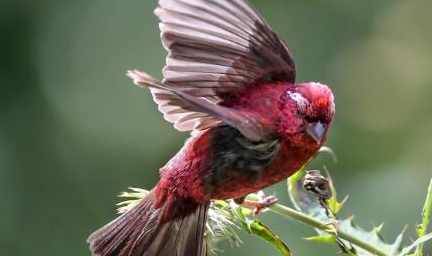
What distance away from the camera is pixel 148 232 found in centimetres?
345

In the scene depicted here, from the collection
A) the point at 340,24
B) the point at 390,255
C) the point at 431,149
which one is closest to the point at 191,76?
the point at 390,255

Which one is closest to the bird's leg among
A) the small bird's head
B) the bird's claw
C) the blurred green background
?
the bird's claw

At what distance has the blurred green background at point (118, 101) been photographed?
5945 millimetres

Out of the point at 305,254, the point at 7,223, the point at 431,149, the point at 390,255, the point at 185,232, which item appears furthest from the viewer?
the point at 7,223

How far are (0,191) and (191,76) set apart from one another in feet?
10.4

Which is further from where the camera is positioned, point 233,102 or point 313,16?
point 313,16

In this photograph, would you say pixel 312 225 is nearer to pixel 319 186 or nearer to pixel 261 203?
pixel 319 186

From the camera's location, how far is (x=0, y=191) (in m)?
6.12

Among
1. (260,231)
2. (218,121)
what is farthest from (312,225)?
(218,121)

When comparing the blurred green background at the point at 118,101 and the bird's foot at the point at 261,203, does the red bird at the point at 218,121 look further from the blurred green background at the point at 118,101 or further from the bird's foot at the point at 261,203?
the blurred green background at the point at 118,101

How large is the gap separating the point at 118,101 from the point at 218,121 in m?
3.24

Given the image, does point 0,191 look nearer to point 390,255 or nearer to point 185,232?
point 185,232

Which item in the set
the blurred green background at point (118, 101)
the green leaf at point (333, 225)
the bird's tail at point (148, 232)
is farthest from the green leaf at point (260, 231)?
the blurred green background at point (118, 101)

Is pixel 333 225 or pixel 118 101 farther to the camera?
pixel 118 101
